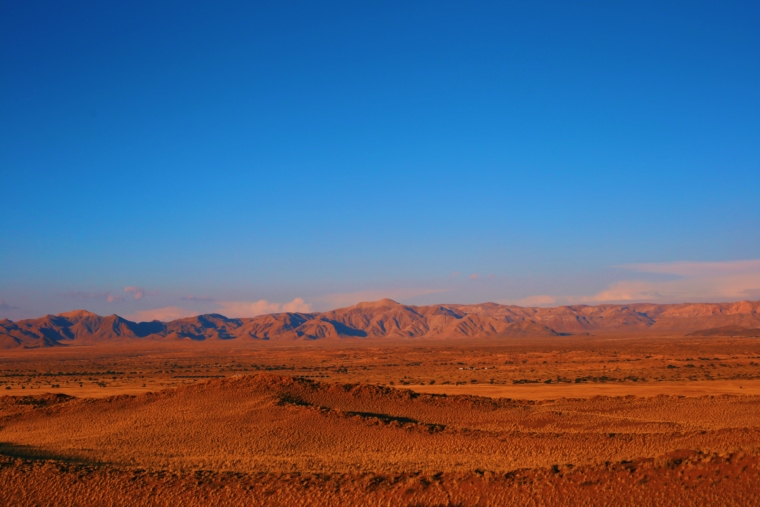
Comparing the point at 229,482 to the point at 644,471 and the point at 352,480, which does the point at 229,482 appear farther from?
the point at 644,471

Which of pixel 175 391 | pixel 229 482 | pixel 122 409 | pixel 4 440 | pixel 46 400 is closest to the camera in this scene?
pixel 229 482

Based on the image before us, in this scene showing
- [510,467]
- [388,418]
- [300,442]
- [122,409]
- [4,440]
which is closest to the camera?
[510,467]

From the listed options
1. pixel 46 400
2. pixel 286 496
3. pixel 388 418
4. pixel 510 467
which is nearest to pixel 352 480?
pixel 286 496

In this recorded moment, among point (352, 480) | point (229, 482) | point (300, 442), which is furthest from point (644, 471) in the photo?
point (300, 442)

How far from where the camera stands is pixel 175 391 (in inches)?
1129

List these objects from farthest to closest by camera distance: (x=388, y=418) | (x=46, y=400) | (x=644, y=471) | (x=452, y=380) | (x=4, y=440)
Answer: (x=452, y=380) → (x=46, y=400) → (x=388, y=418) → (x=4, y=440) → (x=644, y=471)

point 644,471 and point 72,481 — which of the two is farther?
point 72,481

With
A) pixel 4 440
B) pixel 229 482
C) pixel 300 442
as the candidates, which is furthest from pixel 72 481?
pixel 4 440

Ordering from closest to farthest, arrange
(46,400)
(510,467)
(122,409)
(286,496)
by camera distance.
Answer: (286,496)
(510,467)
(122,409)
(46,400)

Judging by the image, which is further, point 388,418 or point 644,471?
point 388,418

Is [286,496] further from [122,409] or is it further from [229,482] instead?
[122,409]

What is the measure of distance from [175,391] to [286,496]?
57.1ft

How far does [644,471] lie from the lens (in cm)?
1223

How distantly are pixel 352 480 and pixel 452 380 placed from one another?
1825 inches
